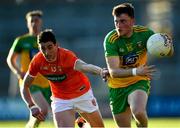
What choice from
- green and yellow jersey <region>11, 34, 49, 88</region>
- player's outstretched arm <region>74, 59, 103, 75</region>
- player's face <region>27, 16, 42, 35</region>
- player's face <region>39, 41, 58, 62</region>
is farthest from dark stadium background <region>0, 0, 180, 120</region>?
player's face <region>39, 41, 58, 62</region>

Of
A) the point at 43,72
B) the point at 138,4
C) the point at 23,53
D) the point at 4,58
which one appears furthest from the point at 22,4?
the point at 43,72

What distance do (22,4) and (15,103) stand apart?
4.46m

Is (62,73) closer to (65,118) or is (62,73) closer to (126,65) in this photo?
(65,118)

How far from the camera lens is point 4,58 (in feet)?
88.4

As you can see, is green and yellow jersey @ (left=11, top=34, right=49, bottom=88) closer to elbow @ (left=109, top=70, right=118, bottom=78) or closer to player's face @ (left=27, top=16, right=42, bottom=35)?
player's face @ (left=27, top=16, right=42, bottom=35)

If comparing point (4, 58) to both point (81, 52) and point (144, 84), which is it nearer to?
point (81, 52)

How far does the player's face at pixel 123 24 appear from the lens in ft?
A: 38.1

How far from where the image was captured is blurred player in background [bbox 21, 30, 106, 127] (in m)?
11.8

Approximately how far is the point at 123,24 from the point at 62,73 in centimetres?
119

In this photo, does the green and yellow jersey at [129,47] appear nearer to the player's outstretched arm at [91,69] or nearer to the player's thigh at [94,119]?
the player's outstretched arm at [91,69]

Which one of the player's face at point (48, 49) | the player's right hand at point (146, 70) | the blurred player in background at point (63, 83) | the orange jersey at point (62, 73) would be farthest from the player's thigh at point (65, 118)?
the player's right hand at point (146, 70)

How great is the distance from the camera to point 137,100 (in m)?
11.7

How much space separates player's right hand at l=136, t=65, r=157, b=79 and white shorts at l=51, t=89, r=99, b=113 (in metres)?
1.34

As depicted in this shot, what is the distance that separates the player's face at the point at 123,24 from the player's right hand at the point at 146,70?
80 centimetres
